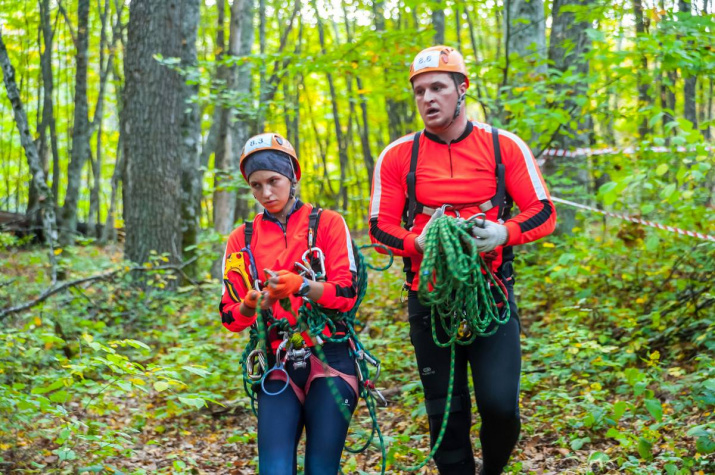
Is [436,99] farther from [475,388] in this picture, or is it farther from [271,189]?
[475,388]

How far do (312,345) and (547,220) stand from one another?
1.38 m

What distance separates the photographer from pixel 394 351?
23.8ft

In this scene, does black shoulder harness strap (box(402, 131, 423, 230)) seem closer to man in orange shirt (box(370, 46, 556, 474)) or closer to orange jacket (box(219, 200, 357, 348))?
man in orange shirt (box(370, 46, 556, 474))

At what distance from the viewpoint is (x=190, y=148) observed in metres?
12.8

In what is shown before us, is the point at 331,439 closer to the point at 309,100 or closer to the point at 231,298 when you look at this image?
the point at 231,298

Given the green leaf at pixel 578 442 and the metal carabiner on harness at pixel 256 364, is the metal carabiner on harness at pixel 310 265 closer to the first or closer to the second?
the metal carabiner on harness at pixel 256 364

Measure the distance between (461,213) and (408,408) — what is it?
308 cm

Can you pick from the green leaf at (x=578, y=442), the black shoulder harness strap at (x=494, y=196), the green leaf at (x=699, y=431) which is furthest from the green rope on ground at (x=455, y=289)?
the green leaf at (x=578, y=442)

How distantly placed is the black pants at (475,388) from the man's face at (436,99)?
37.0 inches

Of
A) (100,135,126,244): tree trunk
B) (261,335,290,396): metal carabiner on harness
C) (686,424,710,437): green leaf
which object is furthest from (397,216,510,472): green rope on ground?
(100,135,126,244): tree trunk

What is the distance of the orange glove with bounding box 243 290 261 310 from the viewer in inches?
122

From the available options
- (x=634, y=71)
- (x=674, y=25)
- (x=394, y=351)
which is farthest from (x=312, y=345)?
(x=634, y=71)

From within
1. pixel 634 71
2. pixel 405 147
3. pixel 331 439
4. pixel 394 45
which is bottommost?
pixel 331 439

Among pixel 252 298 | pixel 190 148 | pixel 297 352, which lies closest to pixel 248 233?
pixel 252 298
